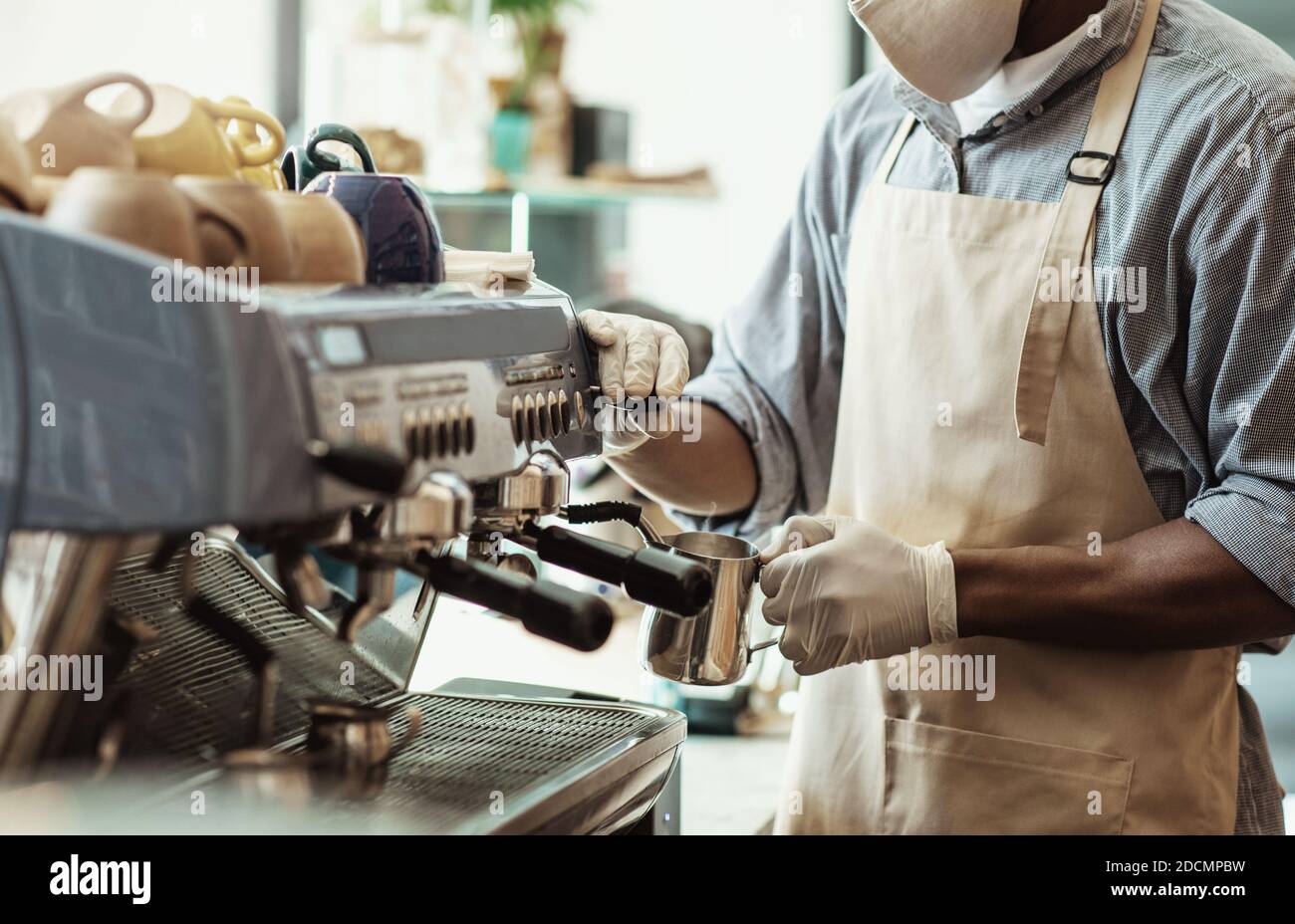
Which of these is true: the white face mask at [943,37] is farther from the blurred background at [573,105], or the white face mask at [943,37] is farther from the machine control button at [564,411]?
the blurred background at [573,105]

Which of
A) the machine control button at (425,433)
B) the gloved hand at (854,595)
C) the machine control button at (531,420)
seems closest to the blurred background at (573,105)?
the gloved hand at (854,595)

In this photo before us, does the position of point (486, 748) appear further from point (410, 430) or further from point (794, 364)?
point (794, 364)

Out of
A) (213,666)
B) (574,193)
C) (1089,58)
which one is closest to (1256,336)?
(1089,58)

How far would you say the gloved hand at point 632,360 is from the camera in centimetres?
101

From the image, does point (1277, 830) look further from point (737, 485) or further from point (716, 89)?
point (716, 89)

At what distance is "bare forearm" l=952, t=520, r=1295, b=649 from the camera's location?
3.69 feet

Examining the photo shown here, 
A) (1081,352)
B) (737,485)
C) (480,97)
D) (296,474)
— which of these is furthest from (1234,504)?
(480,97)

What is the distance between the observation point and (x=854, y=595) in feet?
3.73

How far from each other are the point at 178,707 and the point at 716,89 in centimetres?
312

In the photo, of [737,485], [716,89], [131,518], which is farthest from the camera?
[716,89]

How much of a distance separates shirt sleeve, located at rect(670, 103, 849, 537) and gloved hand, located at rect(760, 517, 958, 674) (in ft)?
0.93

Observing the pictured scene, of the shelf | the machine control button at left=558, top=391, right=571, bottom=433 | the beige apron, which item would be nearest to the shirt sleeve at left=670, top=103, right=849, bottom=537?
the beige apron

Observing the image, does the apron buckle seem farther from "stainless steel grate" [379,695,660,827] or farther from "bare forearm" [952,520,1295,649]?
"stainless steel grate" [379,695,660,827]

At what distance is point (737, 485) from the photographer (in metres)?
1.44
